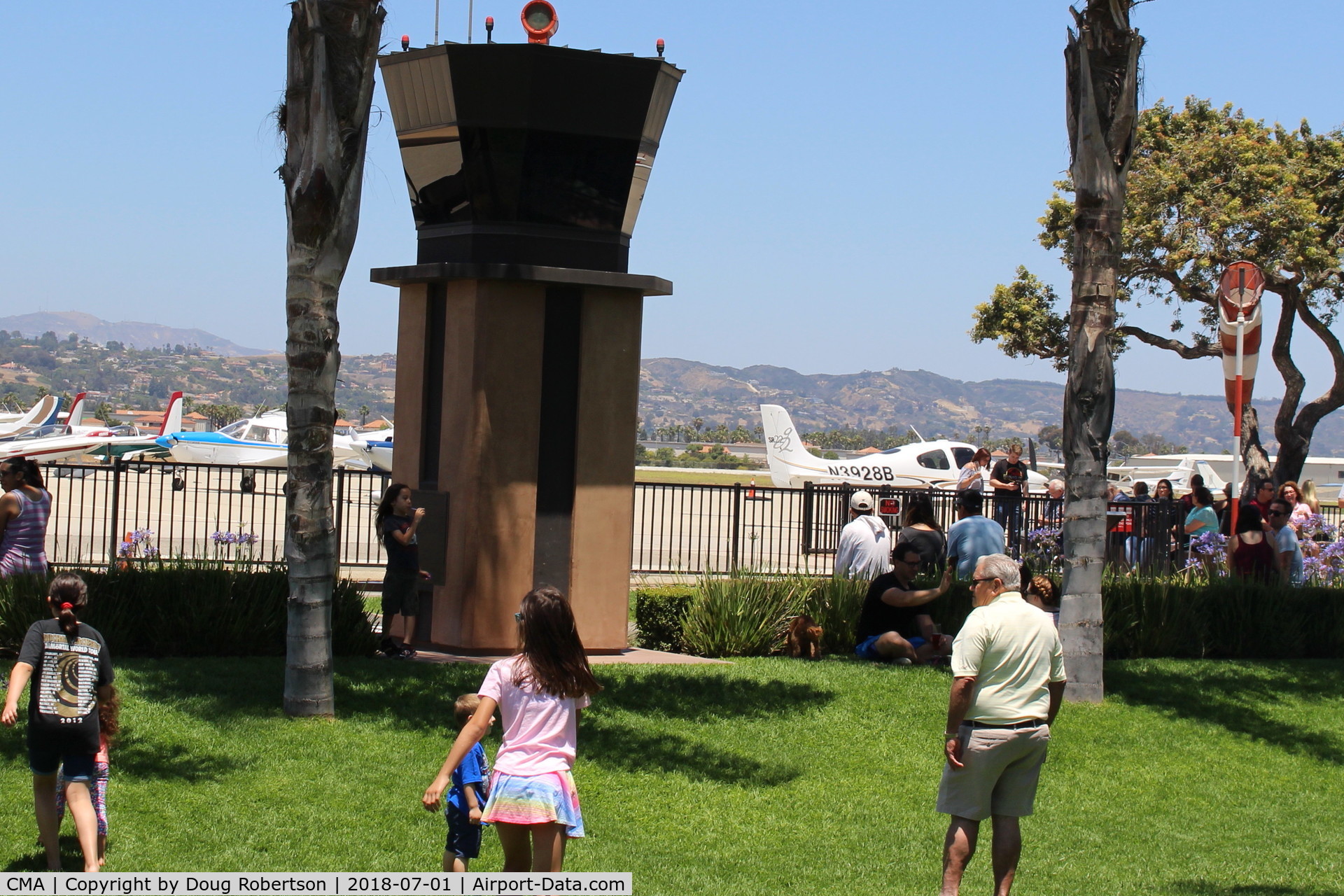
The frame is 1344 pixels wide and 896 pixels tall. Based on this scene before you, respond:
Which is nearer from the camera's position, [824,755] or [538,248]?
[824,755]

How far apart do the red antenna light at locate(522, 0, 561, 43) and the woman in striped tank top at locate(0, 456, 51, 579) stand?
5.36 m

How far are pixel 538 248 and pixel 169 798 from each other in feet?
19.2

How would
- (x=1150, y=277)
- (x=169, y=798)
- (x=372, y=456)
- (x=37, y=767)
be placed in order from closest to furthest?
1. (x=37, y=767)
2. (x=169, y=798)
3. (x=1150, y=277)
4. (x=372, y=456)

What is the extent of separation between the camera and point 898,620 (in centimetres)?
1131

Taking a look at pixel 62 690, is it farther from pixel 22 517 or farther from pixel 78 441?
pixel 78 441

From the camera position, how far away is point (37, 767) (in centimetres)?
556

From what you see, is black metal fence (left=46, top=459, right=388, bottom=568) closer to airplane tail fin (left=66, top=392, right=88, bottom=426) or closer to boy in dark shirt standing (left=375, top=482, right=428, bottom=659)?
boy in dark shirt standing (left=375, top=482, right=428, bottom=659)

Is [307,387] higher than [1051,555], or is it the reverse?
[307,387]

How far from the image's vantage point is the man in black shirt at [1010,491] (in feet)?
56.4

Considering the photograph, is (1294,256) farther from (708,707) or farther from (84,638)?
(84,638)

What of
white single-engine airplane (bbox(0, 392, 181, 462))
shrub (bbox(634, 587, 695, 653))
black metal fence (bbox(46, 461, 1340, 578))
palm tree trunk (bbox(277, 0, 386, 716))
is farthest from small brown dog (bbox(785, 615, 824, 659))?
white single-engine airplane (bbox(0, 392, 181, 462))

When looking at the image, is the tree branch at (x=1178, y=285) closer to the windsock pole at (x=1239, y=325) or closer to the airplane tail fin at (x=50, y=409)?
the windsock pole at (x=1239, y=325)

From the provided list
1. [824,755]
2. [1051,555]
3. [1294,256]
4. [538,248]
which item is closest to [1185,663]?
[1051,555]

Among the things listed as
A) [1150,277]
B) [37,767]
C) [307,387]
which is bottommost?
[37,767]
